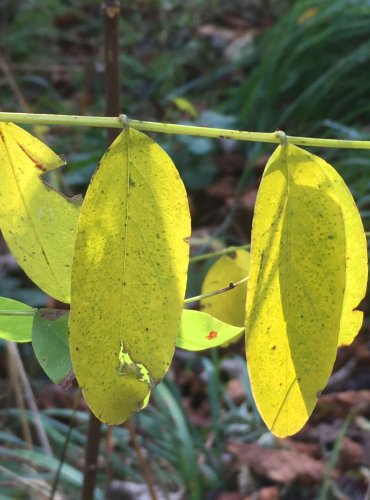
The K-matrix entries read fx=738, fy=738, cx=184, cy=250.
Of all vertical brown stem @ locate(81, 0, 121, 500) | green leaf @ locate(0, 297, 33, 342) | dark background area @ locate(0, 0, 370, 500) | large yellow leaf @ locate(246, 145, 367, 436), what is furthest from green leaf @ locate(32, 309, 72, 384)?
dark background area @ locate(0, 0, 370, 500)

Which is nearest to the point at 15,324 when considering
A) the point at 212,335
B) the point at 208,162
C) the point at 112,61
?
the point at 212,335

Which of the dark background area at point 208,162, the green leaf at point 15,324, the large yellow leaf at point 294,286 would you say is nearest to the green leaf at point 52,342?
the green leaf at point 15,324

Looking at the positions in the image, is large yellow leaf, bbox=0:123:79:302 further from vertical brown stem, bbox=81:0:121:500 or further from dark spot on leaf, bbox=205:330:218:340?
vertical brown stem, bbox=81:0:121:500

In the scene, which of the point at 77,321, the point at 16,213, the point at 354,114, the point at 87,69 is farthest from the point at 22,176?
the point at 87,69

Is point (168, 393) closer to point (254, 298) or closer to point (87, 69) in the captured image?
point (254, 298)

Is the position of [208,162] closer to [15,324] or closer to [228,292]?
[228,292]

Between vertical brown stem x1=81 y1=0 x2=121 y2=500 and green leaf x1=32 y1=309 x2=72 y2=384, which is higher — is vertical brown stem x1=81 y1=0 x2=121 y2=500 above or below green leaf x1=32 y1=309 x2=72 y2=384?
above

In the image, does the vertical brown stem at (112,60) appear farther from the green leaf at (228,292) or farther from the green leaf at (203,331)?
the green leaf at (203,331)
